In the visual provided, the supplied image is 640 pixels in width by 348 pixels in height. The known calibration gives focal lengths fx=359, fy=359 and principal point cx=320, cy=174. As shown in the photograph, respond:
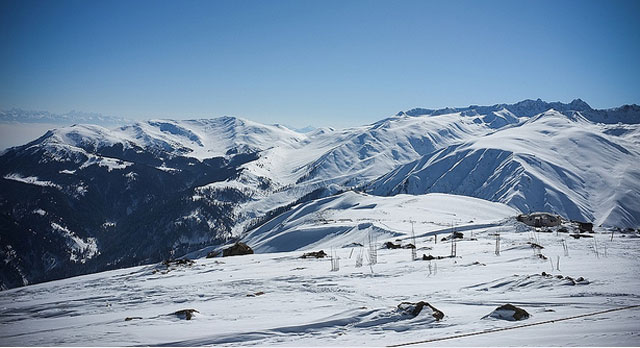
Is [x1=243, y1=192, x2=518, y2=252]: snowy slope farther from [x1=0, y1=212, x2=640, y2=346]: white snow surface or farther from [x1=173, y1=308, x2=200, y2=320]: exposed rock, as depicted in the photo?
[x1=173, y1=308, x2=200, y2=320]: exposed rock

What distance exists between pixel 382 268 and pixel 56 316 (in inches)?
655

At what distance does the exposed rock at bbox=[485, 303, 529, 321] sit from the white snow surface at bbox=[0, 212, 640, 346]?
0.25 meters

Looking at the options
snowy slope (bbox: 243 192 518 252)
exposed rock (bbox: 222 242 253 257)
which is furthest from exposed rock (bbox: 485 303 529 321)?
snowy slope (bbox: 243 192 518 252)

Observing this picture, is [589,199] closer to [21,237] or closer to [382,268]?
[382,268]

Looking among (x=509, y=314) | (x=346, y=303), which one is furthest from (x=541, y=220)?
(x=346, y=303)

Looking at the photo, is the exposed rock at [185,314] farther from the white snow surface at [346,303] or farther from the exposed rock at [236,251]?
the exposed rock at [236,251]

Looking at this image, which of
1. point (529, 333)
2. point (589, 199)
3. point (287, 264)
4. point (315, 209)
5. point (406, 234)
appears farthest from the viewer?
point (589, 199)

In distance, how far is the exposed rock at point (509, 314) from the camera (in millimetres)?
11023

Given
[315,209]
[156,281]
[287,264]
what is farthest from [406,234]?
[315,209]

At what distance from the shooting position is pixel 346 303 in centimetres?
1455

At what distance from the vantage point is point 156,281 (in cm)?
2278

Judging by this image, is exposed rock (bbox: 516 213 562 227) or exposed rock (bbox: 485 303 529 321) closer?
exposed rock (bbox: 485 303 529 321)

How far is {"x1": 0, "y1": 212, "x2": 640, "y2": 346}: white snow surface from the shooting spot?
34.6 ft

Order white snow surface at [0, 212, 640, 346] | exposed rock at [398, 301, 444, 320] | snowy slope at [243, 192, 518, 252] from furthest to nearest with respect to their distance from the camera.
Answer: snowy slope at [243, 192, 518, 252] → exposed rock at [398, 301, 444, 320] → white snow surface at [0, 212, 640, 346]
